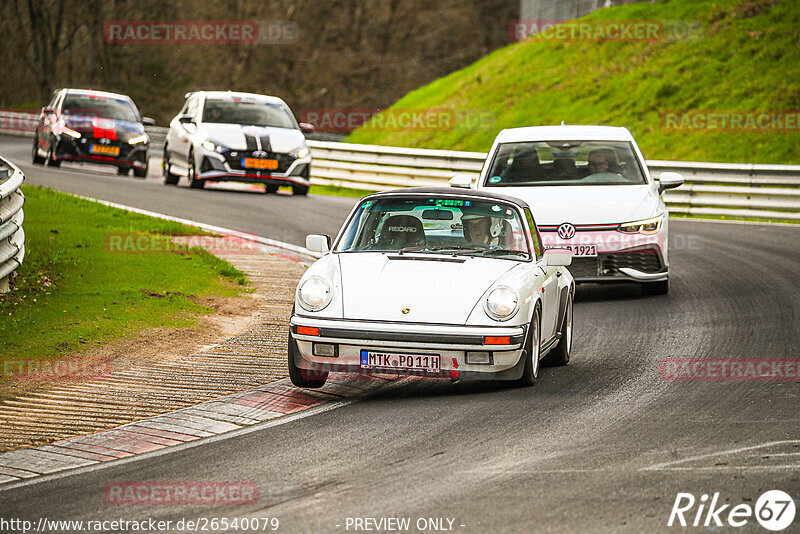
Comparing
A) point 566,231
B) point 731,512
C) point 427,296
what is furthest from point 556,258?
point 731,512

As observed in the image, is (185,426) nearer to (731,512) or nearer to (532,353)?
(532,353)

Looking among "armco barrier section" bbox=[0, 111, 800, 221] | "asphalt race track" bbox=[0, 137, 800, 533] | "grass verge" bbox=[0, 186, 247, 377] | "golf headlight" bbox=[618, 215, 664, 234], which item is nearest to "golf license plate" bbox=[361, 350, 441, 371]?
"asphalt race track" bbox=[0, 137, 800, 533]

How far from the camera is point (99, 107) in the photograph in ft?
88.8

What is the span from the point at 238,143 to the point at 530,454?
16.7 m

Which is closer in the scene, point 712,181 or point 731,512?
point 731,512

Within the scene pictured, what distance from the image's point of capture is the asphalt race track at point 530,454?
566 centimetres

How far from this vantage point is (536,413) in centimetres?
781

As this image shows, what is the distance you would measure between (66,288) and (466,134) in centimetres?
2154

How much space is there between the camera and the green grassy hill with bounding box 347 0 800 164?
1080 inches

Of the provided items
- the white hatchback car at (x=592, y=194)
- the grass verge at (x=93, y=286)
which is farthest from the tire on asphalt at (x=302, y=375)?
the white hatchback car at (x=592, y=194)

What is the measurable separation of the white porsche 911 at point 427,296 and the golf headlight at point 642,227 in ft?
11.6

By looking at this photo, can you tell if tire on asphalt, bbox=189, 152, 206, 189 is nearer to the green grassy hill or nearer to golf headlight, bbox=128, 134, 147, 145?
golf headlight, bbox=128, 134, 147, 145

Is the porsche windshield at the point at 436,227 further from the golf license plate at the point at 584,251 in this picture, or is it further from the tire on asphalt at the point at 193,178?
the tire on asphalt at the point at 193,178

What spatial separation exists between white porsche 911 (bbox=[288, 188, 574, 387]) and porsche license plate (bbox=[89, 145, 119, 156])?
1788cm
